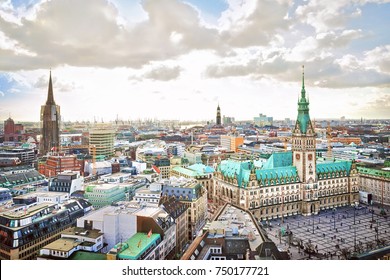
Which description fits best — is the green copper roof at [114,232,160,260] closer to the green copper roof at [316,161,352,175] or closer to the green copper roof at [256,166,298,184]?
the green copper roof at [256,166,298,184]

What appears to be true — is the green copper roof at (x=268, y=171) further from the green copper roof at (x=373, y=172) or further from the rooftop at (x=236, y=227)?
the green copper roof at (x=373, y=172)

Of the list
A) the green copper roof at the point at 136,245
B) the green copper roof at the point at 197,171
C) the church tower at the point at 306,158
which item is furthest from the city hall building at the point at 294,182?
the green copper roof at the point at 136,245

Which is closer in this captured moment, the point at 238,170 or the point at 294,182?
the point at 238,170

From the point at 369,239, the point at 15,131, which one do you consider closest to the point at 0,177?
the point at 15,131

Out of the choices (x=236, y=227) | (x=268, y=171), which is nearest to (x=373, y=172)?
(x=268, y=171)

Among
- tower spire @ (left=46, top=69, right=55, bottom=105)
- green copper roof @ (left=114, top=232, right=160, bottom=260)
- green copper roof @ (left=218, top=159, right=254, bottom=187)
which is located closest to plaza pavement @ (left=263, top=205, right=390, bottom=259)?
green copper roof @ (left=218, top=159, right=254, bottom=187)

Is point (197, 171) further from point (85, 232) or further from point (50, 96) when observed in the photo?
point (85, 232)

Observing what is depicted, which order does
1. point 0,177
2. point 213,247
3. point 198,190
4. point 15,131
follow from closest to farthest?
point 213,247
point 15,131
point 198,190
point 0,177
